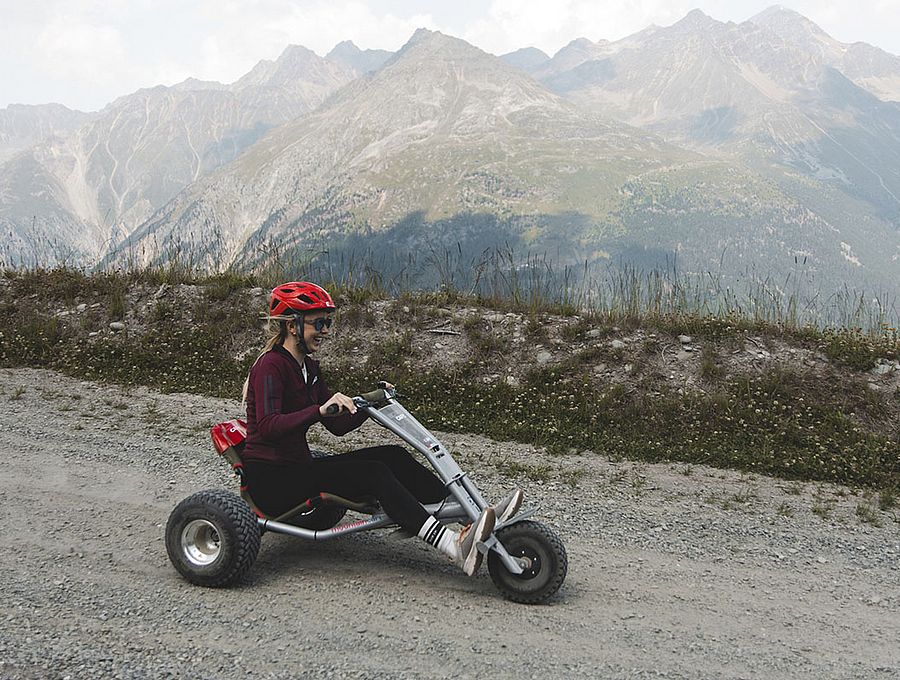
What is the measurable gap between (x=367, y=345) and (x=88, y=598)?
25.1 ft

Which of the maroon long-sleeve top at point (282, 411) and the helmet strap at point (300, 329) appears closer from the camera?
the maroon long-sleeve top at point (282, 411)

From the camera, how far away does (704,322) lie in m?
11.4

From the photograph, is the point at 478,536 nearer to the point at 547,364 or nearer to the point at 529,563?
the point at 529,563

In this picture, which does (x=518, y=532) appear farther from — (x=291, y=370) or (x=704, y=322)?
(x=704, y=322)

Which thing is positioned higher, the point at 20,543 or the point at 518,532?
the point at 518,532

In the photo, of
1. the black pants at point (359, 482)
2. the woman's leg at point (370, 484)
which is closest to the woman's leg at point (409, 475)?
the black pants at point (359, 482)

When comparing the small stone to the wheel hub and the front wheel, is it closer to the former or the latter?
the front wheel

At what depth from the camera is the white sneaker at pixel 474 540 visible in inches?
196

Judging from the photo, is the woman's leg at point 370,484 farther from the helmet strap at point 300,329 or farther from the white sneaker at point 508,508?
the helmet strap at point 300,329

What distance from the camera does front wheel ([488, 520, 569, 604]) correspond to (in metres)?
5.17

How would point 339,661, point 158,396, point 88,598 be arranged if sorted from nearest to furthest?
point 339,661 < point 88,598 < point 158,396

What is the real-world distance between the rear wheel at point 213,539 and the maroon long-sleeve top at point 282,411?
44 cm

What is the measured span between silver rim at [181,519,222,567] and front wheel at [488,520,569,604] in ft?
7.08

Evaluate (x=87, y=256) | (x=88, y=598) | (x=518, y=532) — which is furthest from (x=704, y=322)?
(x=87, y=256)
